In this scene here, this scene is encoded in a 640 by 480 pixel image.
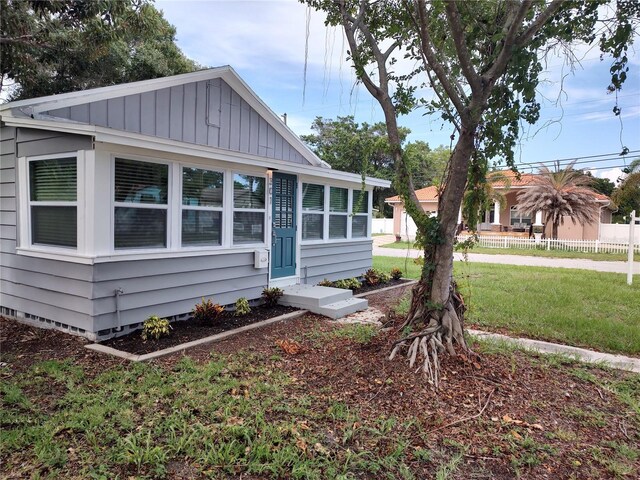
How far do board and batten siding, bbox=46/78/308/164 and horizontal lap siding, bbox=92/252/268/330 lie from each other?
84.0 inches

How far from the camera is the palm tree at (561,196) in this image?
65.1ft

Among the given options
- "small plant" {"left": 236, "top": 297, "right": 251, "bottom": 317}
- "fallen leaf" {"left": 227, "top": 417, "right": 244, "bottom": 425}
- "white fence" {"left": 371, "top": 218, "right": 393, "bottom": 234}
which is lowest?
"fallen leaf" {"left": 227, "top": 417, "right": 244, "bottom": 425}

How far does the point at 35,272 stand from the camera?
221 inches

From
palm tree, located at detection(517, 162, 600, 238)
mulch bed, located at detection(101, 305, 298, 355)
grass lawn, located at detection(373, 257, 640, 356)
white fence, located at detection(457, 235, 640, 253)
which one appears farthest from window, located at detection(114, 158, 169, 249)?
palm tree, located at detection(517, 162, 600, 238)

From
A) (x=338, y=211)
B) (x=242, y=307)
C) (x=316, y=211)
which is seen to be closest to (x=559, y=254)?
(x=338, y=211)

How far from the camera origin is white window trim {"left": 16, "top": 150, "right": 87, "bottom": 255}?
4.93 metres

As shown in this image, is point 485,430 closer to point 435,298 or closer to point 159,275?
point 435,298

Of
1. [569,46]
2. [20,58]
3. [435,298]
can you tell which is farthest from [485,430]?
[20,58]

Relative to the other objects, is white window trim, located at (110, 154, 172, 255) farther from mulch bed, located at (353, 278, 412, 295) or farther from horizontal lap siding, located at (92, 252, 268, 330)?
mulch bed, located at (353, 278, 412, 295)

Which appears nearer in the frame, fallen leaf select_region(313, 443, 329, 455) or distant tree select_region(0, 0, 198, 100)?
fallen leaf select_region(313, 443, 329, 455)

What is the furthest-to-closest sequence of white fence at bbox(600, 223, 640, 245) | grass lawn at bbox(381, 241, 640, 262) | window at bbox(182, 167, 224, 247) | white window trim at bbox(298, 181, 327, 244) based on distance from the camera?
1. white fence at bbox(600, 223, 640, 245)
2. grass lawn at bbox(381, 241, 640, 262)
3. white window trim at bbox(298, 181, 327, 244)
4. window at bbox(182, 167, 224, 247)

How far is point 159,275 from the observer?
5.65 m

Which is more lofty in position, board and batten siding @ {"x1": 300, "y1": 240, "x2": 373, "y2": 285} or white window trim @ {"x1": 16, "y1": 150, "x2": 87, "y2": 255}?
white window trim @ {"x1": 16, "y1": 150, "x2": 87, "y2": 255}

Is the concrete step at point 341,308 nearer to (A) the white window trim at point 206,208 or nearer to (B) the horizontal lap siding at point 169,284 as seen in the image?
(B) the horizontal lap siding at point 169,284
